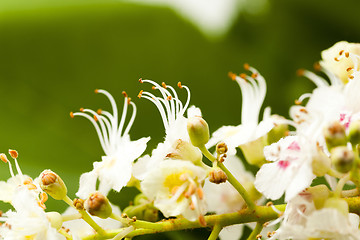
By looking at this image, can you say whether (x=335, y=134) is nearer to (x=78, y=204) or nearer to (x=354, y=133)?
(x=354, y=133)

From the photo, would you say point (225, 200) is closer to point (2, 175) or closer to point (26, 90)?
point (2, 175)

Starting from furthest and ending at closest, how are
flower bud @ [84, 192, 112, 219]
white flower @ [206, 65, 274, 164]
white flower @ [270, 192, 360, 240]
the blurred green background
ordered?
the blurred green background, white flower @ [206, 65, 274, 164], flower bud @ [84, 192, 112, 219], white flower @ [270, 192, 360, 240]

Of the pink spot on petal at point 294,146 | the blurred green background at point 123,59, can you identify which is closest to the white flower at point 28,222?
the pink spot on petal at point 294,146

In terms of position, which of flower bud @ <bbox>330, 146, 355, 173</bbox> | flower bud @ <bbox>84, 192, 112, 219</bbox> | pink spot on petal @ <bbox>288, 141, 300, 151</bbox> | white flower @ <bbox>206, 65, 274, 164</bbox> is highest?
flower bud @ <bbox>84, 192, 112, 219</bbox>

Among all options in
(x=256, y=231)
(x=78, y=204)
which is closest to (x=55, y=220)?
(x=78, y=204)

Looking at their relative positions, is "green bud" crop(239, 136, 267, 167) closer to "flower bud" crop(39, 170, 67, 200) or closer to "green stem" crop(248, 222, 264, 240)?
"green stem" crop(248, 222, 264, 240)

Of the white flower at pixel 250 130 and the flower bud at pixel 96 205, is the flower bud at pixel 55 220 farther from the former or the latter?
the white flower at pixel 250 130

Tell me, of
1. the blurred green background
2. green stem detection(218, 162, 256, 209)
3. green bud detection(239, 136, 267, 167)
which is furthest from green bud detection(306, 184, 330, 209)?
the blurred green background
